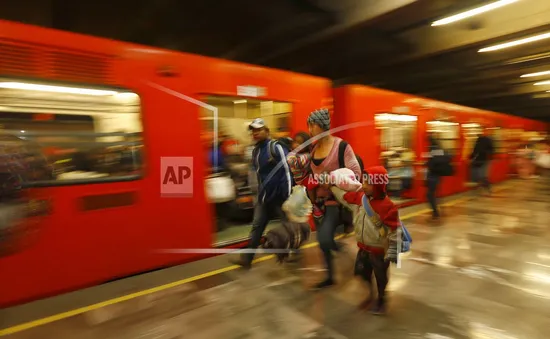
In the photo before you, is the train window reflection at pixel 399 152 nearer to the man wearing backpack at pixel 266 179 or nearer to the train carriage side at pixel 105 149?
the man wearing backpack at pixel 266 179

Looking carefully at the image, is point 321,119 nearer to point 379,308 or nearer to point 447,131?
point 379,308

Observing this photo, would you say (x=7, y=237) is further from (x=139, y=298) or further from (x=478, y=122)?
(x=478, y=122)

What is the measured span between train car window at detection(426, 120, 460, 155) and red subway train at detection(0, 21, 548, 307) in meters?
4.39

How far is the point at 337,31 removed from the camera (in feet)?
24.0

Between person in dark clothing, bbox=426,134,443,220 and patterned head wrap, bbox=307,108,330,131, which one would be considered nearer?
patterned head wrap, bbox=307,108,330,131

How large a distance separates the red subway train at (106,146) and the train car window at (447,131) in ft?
14.4

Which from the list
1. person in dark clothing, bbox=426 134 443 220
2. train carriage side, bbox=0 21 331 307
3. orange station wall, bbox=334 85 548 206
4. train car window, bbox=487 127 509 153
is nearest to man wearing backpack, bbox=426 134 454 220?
person in dark clothing, bbox=426 134 443 220

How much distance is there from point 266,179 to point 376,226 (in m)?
1.38

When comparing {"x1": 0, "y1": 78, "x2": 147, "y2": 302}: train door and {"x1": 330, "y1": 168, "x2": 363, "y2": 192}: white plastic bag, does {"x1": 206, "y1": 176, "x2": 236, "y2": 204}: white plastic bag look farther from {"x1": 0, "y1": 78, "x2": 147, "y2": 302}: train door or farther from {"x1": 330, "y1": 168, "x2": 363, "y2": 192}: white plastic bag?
{"x1": 330, "y1": 168, "x2": 363, "y2": 192}: white plastic bag

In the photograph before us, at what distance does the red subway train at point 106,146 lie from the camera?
9.45ft

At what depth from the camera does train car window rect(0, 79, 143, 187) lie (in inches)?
113

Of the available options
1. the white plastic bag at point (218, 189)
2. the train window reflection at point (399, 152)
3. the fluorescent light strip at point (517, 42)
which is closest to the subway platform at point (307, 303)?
the white plastic bag at point (218, 189)

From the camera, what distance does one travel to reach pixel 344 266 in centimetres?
394

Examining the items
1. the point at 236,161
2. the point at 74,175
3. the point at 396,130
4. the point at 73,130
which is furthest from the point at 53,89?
the point at 396,130
